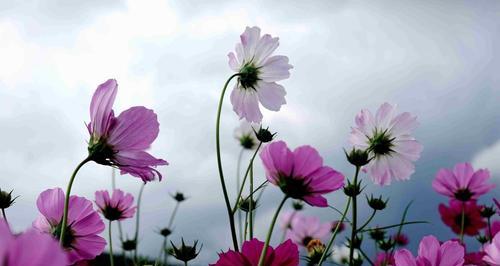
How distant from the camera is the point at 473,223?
1997 millimetres

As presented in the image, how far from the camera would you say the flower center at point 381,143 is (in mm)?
1057

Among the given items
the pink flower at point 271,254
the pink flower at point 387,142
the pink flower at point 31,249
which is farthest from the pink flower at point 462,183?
the pink flower at point 31,249

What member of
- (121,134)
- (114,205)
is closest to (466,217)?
(114,205)

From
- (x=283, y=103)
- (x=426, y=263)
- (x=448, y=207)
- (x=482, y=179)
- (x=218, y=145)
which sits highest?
(x=448, y=207)

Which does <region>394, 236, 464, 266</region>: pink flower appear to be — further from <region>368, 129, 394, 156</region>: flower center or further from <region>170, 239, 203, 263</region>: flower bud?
<region>368, 129, 394, 156</region>: flower center

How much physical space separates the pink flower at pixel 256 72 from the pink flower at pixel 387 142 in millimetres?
181

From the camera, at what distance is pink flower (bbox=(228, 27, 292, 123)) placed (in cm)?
90

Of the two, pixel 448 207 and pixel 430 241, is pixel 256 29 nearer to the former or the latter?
pixel 430 241

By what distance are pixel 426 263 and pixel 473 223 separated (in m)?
1.55

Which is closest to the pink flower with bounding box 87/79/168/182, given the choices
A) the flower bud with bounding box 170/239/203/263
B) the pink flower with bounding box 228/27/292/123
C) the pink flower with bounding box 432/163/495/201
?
the flower bud with bounding box 170/239/203/263

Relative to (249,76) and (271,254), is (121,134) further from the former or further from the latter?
(249,76)

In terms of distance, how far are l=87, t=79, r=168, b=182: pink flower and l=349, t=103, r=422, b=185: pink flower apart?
0.58 metres

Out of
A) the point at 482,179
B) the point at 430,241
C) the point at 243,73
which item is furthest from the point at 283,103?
the point at 482,179

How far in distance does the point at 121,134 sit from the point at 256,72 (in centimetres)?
46
